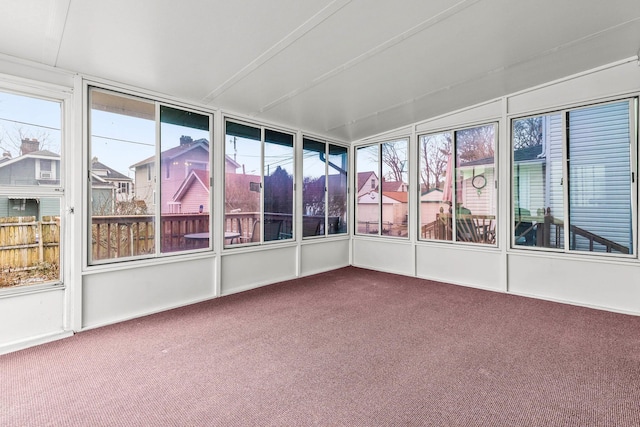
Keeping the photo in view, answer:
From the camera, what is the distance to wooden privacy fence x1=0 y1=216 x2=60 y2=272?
8.53ft

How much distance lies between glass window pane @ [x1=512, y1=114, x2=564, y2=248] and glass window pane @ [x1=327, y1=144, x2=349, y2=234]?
2.77 meters

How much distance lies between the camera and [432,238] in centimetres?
497

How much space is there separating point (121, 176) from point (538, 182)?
4.84m

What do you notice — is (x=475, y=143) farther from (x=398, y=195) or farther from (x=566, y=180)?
(x=398, y=195)

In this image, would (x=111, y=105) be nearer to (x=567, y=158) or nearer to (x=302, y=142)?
(x=302, y=142)

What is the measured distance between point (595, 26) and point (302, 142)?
3590 millimetres

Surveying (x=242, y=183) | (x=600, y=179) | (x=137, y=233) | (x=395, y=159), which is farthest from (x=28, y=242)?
(x=600, y=179)

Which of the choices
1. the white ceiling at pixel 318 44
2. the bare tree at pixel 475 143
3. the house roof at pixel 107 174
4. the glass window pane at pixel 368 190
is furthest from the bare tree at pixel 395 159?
the house roof at pixel 107 174

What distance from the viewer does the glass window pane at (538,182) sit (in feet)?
12.7

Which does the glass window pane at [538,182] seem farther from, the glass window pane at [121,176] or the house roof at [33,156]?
the house roof at [33,156]

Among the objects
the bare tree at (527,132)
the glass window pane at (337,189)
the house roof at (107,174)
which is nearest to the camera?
the house roof at (107,174)

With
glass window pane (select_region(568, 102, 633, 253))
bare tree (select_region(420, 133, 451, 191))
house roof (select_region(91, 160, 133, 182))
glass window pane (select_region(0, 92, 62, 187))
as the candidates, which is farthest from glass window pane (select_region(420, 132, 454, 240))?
glass window pane (select_region(0, 92, 62, 187))

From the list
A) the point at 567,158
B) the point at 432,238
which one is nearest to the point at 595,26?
the point at 567,158

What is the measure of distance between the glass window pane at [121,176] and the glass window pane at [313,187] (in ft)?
7.82
